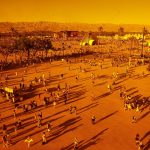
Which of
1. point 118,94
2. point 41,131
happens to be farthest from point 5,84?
point 41,131

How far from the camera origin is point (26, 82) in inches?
1658

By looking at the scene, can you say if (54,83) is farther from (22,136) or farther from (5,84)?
(22,136)

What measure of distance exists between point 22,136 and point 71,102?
964 cm

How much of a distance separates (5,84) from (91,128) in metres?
19.5

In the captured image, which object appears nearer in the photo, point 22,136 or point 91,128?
point 22,136

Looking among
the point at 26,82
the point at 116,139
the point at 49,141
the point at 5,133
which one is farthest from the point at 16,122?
the point at 26,82

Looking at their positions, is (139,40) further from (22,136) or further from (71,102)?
(22,136)

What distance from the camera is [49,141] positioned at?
74.2ft

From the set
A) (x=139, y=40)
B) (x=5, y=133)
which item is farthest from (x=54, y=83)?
(x=139, y=40)

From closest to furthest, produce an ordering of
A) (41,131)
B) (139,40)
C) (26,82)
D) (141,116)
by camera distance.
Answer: (41,131) < (141,116) < (26,82) < (139,40)

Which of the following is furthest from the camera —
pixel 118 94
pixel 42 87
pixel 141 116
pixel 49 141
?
pixel 42 87

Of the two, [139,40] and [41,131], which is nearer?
[41,131]

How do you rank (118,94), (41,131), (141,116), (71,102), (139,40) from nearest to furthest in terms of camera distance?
1. (41,131)
2. (141,116)
3. (71,102)
4. (118,94)
5. (139,40)

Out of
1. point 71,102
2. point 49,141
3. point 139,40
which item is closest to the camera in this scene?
point 49,141
